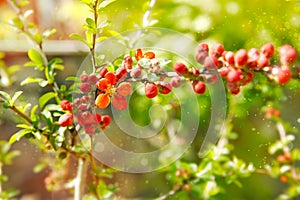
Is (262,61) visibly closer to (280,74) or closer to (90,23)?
(280,74)

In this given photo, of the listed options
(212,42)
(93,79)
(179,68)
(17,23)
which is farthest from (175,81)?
(212,42)

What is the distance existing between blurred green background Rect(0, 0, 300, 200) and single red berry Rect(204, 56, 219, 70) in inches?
24.4

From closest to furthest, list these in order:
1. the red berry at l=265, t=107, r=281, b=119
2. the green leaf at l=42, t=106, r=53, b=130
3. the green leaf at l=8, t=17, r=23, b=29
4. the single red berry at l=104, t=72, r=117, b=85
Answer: the single red berry at l=104, t=72, r=117, b=85, the green leaf at l=42, t=106, r=53, b=130, the green leaf at l=8, t=17, r=23, b=29, the red berry at l=265, t=107, r=281, b=119

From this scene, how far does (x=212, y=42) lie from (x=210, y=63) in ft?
2.69

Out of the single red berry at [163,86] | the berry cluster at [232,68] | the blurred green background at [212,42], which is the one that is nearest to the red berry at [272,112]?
the blurred green background at [212,42]

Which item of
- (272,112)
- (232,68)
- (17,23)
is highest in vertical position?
(17,23)

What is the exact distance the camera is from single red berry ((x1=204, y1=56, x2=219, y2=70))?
705mm

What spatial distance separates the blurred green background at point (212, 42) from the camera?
1466 millimetres

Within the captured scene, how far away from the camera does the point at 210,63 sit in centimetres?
71

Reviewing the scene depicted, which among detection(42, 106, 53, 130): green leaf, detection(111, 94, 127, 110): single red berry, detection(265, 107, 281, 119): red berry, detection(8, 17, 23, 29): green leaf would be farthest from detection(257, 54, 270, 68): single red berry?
detection(265, 107, 281, 119): red berry

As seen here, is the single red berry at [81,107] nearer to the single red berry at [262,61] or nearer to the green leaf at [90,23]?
the green leaf at [90,23]

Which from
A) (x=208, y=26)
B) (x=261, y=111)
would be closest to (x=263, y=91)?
(x=261, y=111)

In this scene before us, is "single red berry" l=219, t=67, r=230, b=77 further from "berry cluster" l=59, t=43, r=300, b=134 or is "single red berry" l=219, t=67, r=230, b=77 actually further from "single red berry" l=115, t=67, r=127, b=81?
"single red berry" l=115, t=67, r=127, b=81

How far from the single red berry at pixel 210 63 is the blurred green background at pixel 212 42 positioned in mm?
621
